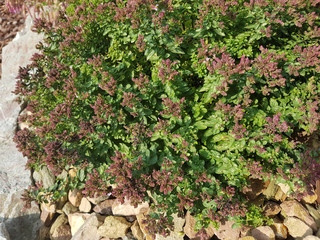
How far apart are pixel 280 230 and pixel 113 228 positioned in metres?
2.32

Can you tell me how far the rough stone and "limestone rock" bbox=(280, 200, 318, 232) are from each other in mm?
3322

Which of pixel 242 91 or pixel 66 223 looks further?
pixel 66 223

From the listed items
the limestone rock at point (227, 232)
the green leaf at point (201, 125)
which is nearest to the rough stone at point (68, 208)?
the limestone rock at point (227, 232)

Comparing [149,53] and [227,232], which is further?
[227,232]

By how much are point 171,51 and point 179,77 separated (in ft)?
1.19

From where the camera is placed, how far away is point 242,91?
11.2ft

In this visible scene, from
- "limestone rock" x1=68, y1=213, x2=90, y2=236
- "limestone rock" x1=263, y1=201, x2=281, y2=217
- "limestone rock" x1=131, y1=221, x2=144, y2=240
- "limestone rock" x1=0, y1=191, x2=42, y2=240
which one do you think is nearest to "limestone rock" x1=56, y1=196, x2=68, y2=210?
"limestone rock" x1=68, y1=213, x2=90, y2=236

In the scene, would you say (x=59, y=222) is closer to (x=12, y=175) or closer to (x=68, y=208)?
(x=68, y=208)

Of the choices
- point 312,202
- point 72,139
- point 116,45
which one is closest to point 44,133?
point 72,139

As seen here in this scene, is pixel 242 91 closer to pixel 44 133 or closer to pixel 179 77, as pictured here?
pixel 179 77

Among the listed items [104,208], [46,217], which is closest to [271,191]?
[104,208]

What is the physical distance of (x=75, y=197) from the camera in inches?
185

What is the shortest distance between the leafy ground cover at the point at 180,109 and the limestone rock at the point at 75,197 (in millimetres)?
596

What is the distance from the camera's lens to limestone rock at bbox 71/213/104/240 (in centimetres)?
410
